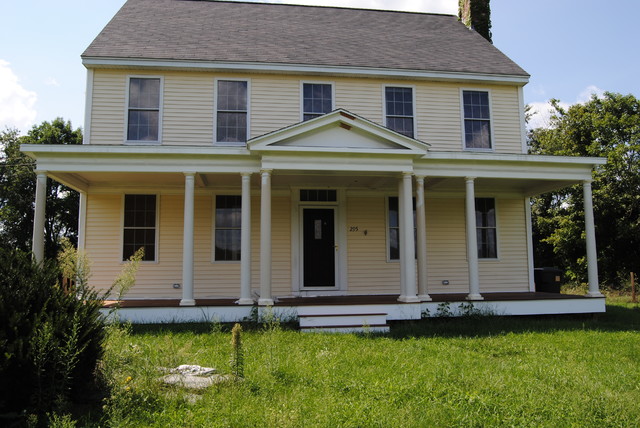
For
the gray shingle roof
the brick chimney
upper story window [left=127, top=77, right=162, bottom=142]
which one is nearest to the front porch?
upper story window [left=127, top=77, right=162, bottom=142]

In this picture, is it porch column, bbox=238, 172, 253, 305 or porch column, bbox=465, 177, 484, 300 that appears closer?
porch column, bbox=238, 172, 253, 305

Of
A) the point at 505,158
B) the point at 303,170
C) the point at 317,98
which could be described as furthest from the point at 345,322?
the point at 317,98

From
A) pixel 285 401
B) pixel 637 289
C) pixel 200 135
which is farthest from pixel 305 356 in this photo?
pixel 637 289

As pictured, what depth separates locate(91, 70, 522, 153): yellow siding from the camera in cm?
1102

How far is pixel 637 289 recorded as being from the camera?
62.9ft

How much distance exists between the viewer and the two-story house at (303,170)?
940cm

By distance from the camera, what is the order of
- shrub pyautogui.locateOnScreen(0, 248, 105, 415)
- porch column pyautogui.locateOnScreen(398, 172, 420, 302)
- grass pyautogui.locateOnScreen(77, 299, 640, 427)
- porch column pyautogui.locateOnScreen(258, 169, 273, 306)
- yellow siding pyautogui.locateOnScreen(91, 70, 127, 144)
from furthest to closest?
yellow siding pyautogui.locateOnScreen(91, 70, 127, 144)
porch column pyautogui.locateOnScreen(398, 172, 420, 302)
porch column pyautogui.locateOnScreen(258, 169, 273, 306)
grass pyautogui.locateOnScreen(77, 299, 640, 427)
shrub pyautogui.locateOnScreen(0, 248, 105, 415)

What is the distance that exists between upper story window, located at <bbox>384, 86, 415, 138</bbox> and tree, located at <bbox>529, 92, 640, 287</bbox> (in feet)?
42.8

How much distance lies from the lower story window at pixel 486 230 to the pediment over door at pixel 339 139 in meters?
3.72

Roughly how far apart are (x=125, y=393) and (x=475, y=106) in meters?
11.0

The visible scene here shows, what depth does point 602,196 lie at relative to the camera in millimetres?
20078

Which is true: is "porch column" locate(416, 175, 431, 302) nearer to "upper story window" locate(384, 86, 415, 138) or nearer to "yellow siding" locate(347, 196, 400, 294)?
"yellow siding" locate(347, 196, 400, 294)

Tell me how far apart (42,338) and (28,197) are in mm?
28137

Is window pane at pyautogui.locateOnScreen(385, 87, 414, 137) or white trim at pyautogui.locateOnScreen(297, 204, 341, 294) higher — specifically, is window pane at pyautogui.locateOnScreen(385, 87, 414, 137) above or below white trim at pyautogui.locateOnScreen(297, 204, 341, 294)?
above
